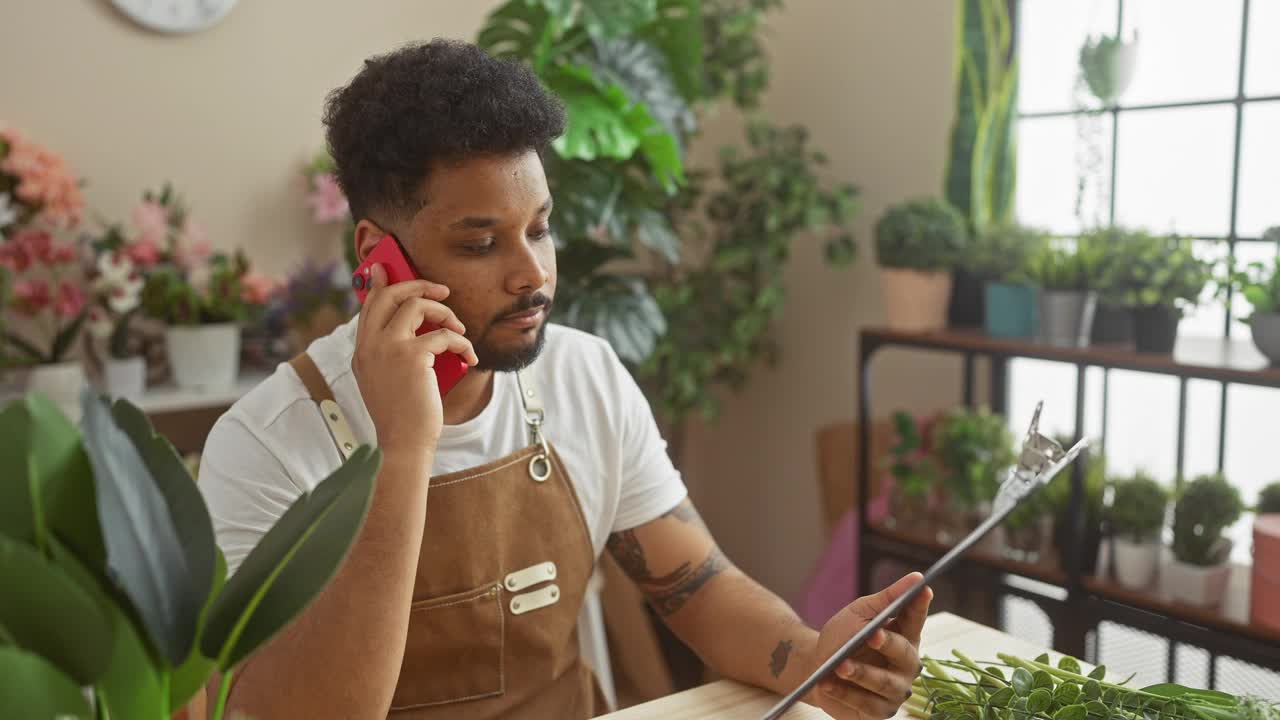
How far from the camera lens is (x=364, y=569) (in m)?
1.11

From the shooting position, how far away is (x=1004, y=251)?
2584 mm

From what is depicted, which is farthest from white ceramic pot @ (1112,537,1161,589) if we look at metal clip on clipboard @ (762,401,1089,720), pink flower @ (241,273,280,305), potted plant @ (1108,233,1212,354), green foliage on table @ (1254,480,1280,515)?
pink flower @ (241,273,280,305)

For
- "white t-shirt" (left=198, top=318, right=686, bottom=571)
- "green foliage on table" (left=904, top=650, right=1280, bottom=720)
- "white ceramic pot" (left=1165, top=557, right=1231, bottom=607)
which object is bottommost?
"white ceramic pot" (left=1165, top=557, right=1231, bottom=607)

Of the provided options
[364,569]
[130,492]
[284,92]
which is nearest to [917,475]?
[364,569]

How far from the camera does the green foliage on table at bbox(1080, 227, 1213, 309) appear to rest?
216cm

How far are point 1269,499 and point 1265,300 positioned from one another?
380mm

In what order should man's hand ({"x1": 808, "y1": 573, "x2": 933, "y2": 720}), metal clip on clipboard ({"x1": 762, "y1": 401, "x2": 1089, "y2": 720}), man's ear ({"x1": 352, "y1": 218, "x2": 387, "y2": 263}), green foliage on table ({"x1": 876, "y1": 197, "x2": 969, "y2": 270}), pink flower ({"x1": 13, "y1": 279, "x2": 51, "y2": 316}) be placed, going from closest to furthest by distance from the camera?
metal clip on clipboard ({"x1": 762, "y1": 401, "x2": 1089, "y2": 720}) < man's hand ({"x1": 808, "y1": 573, "x2": 933, "y2": 720}) < man's ear ({"x1": 352, "y1": 218, "x2": 387, "y2": 263}) < pink flower ({"x1": 13, "y1": 279, "x2": 51, "y2": 316}) < green foliage on table ({"x1": 876, "y1": 197, "x2": 969, "y2": 270})

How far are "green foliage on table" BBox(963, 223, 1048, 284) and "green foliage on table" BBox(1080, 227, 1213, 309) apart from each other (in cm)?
17

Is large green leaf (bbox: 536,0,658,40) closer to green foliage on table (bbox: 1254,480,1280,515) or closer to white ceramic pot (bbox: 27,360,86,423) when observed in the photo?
white ceramic pot (bbox: 27,360,86,423)

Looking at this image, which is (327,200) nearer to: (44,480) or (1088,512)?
(1088,512)

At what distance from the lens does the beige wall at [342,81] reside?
2787 millimetres

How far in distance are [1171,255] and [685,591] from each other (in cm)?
132

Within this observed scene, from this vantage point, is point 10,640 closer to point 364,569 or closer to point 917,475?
point 364,569

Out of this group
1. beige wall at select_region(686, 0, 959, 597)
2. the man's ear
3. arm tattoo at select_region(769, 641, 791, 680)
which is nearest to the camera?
arm tattoo at select_region(769, 641, 791, 680)
